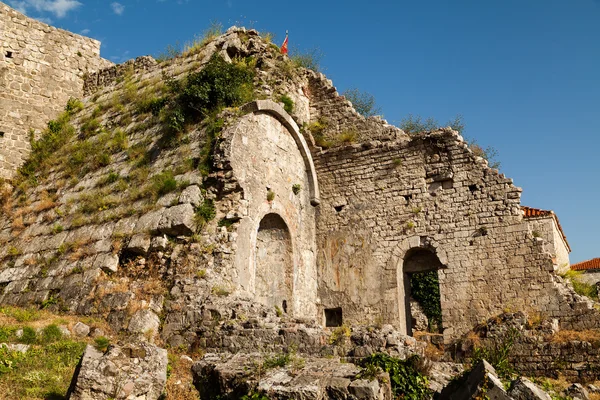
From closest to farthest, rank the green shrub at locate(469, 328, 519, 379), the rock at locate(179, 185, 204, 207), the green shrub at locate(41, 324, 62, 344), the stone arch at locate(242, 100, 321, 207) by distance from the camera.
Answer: the green shrub at locate(41, 324, 62, 344), the rock at locate(179, 185, 204, 207), the green shrub at locate(469, 328, 519, 379), the stone arch at locate(242, 100, 321, 207)

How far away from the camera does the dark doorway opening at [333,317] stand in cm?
1300

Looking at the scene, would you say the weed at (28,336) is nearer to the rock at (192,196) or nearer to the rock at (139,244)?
the rock at (139,244)

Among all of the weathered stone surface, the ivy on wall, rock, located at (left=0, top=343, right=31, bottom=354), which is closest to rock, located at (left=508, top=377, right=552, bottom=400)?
the weathered stone surface

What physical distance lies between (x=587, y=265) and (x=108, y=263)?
79.6 ft

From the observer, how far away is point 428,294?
60.5 ft

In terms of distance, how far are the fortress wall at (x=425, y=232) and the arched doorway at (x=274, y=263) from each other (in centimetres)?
131

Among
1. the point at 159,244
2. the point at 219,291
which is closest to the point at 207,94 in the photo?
the point at 159,244

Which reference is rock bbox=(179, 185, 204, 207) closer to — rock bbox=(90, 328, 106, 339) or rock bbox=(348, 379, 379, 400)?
rock bbox=(90, 328, 106, 339)

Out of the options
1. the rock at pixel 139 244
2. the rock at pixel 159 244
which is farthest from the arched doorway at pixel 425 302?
the rock at pixel 139 244

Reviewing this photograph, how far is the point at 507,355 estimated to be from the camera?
34.4 feet

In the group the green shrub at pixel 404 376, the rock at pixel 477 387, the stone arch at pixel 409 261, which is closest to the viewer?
the rock at pixel 477 387

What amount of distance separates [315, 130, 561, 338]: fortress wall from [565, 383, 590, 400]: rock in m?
2.48

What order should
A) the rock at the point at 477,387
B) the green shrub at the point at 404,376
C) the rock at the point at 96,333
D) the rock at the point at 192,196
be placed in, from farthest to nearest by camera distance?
the rock at the point at 192,196 → the rock at the point at 96,333 → the green shrub at the point at 404,376 → the rock at the point at 477,387

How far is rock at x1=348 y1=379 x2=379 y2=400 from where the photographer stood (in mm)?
5117
